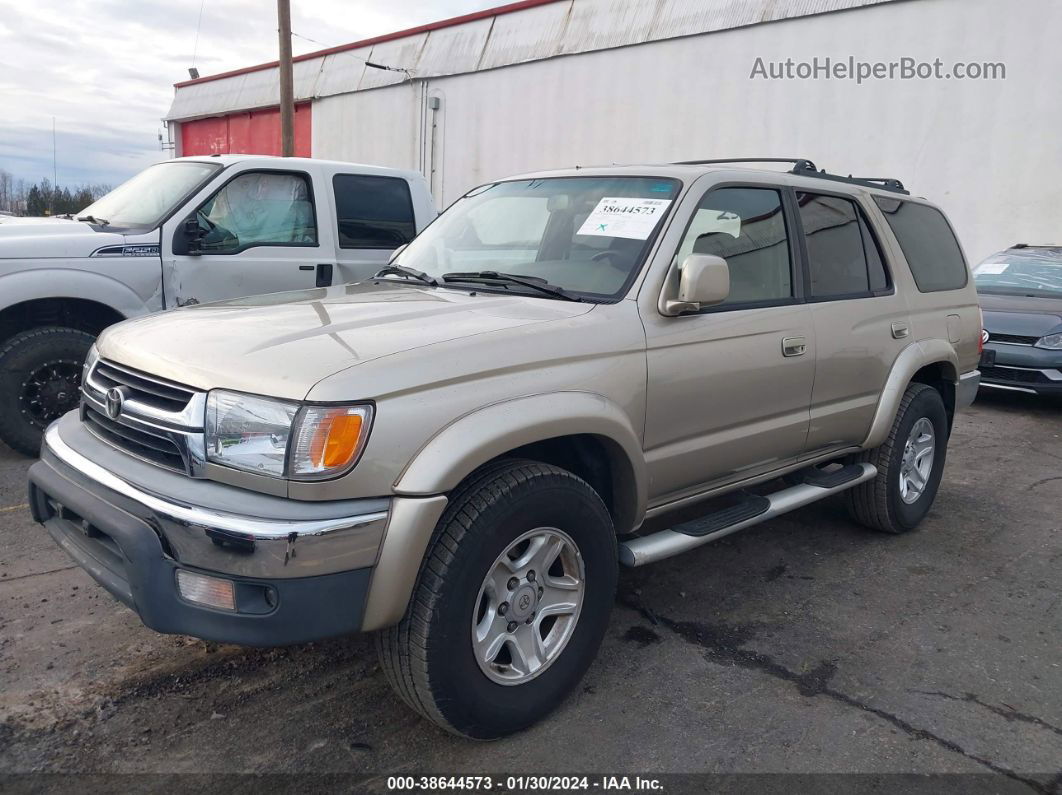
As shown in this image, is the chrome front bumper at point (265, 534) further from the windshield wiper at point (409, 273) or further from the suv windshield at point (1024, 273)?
the suv windshield at point (1024, 273)

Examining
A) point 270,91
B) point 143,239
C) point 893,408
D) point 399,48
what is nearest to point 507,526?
point 893,408

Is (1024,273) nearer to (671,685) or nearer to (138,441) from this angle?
(671,685)

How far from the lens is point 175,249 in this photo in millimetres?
5590

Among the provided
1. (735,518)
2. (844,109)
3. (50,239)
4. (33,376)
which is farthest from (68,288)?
(844,109)

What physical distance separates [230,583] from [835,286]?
3.08 meters

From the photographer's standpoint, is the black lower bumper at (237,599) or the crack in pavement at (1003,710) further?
the crack in pavement at (1003,710)

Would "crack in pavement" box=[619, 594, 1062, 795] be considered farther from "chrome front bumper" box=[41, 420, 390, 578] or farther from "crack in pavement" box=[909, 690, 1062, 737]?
"chrome front bumper" box=[41, 420, 390, 578]

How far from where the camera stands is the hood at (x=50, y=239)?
5.09 meters

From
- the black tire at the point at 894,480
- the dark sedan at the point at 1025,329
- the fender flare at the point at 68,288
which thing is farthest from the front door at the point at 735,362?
→ the dark sedan at the point at 1025,329

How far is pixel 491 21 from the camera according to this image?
18750 mm

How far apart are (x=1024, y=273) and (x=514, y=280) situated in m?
8.36

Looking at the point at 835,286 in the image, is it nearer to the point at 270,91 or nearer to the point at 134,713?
the point at 134,713

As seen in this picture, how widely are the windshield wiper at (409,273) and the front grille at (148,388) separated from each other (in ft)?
4.29

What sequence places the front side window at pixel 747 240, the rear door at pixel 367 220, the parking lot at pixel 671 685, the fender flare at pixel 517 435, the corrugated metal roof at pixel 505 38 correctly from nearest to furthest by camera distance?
the fender flare at pixel 517 435 → the parking lot at pixel 671 685 → the front side window at pixel 747 240 → the rear door at pixel 367 220 → the corrugated metal roof at pixel 505 38
